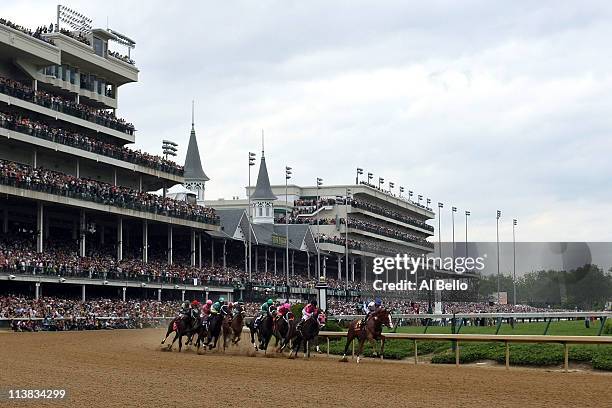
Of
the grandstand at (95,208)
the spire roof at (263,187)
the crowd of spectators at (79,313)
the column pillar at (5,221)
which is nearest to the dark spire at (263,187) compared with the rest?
the spire roof at (263,187)

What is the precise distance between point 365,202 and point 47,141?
194 ft

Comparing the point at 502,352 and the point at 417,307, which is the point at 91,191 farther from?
the point at 502,352

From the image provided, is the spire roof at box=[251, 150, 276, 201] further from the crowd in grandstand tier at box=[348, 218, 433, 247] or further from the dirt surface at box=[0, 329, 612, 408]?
the dirt surface at box=[0, 329, 612, 408]

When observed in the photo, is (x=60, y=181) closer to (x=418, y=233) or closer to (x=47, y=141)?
(x=47, y=141)

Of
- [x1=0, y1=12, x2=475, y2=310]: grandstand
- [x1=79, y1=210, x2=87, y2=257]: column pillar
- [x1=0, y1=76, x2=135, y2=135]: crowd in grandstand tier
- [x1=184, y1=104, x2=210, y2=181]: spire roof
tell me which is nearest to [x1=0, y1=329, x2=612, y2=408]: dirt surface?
[x1=0, y1=12, x2=475, y2=310]: grandstand

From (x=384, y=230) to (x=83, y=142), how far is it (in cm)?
5175

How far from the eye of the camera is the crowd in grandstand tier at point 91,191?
43.7 m

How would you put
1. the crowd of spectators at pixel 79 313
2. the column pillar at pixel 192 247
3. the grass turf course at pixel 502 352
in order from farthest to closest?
the column pillar at pixel 192 247 < the crowd of spectators at pixel 79 313 < the grass turf course at pixel 502 352

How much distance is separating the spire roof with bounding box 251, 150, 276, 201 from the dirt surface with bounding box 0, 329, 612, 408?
209 feet

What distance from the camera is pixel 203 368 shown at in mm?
18797

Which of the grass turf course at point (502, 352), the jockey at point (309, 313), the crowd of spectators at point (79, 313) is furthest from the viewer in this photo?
the crowd of spectators at point (79, 313)

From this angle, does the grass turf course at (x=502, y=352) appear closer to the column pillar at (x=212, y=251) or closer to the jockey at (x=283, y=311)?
the jockey at (x=283, y=311)

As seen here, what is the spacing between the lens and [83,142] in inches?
1988

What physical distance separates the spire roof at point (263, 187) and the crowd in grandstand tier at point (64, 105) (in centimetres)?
2947
